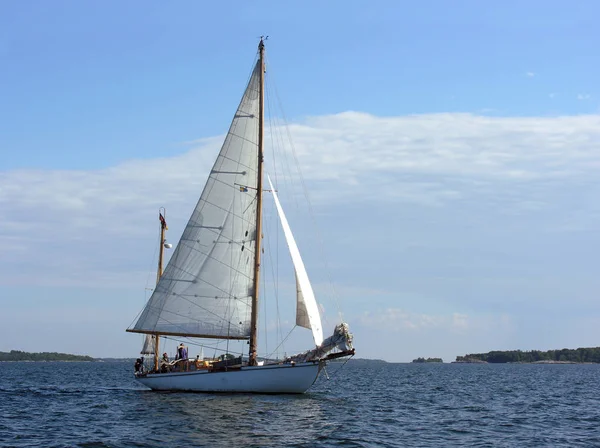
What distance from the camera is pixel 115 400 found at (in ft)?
150

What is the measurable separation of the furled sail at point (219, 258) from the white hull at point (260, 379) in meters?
2.67

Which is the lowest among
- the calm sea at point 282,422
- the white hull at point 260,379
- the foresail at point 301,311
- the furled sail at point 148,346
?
the calm sea at point 282,422

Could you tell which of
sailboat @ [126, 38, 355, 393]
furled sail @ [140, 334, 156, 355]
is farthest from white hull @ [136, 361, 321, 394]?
furled sail @ [140, 334, 156, 355]

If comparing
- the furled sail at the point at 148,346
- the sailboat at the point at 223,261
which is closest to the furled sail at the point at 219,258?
the sailboat at the point at 223,261

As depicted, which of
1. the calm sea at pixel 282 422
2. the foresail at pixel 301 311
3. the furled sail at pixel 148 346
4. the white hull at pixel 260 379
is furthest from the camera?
the furled sail at pixel 148 346

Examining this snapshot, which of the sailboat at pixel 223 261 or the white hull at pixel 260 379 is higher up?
the sailboat at pixel 223 261

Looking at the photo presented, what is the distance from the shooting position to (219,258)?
4434 cm

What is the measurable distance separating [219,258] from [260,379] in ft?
23.7

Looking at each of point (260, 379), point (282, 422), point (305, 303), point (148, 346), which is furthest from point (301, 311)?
point (148, 346)

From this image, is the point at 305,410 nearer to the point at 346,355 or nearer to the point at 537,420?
the point at 346,355

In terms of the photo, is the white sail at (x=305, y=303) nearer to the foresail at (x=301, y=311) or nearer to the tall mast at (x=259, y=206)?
the foresail at (x=301, y=311)

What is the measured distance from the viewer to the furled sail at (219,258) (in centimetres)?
4397

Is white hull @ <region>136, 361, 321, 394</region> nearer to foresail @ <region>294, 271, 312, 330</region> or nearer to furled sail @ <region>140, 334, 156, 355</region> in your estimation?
foresail @ <region>294, 271, 312, 330</region>

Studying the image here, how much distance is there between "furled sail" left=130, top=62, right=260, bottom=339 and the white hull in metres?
2.67
